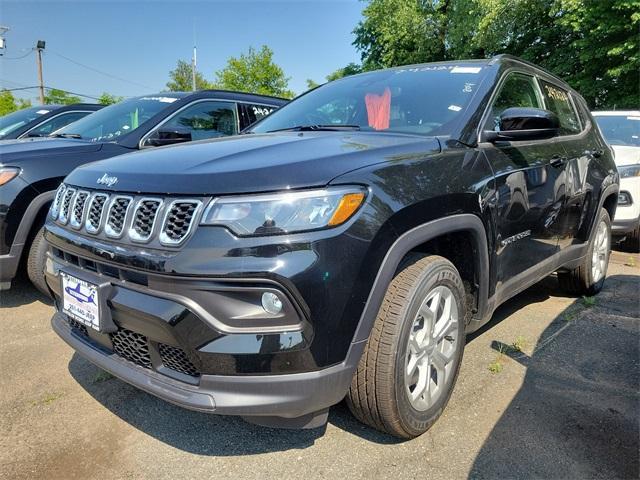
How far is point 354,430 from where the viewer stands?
7.24 feet

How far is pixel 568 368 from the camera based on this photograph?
2.80 metres

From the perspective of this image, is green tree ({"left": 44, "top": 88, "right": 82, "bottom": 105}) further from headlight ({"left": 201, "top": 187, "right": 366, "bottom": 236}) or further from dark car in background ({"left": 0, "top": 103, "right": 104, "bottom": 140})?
A: headlight ({"left": 201, "top": 187, "right": 366, "bottom": 236})

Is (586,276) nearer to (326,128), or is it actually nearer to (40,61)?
(326,128)

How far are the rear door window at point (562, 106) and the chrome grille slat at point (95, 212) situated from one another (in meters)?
2.99

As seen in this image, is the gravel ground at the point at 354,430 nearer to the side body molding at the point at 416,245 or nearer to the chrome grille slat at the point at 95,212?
the side body molding at the point at 416,245

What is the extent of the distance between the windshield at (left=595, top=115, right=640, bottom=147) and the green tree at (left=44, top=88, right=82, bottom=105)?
38822 mm

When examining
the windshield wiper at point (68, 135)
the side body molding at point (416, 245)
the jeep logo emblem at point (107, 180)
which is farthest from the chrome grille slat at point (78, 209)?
the windshield wiper at point (68, 135)

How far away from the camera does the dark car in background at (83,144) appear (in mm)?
3428

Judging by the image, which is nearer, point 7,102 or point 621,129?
point 621,129

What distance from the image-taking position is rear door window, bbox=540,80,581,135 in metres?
3.43

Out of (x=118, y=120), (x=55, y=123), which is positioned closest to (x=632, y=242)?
(x=118, y=120)

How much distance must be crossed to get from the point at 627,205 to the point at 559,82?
8.45 feet

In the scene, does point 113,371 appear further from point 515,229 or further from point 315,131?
point 515,229

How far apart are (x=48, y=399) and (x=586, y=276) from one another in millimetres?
3847
